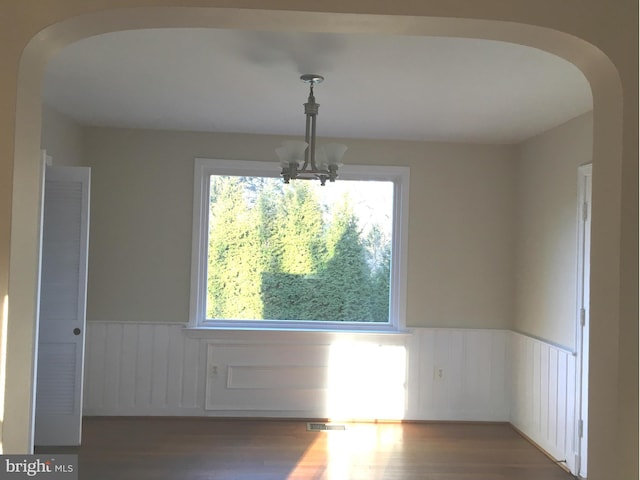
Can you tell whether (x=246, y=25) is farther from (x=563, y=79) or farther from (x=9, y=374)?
(x=563, y=79)

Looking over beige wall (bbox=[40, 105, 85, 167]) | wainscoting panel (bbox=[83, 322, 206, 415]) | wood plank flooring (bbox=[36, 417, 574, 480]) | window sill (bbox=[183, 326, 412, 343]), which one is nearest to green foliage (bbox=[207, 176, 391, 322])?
window sill (bbox=[183, 326, 412, 343])

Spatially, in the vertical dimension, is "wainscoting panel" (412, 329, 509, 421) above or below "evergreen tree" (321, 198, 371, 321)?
below

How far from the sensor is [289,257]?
498cm

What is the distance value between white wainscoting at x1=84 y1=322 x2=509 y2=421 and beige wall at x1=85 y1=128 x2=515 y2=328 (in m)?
0.21

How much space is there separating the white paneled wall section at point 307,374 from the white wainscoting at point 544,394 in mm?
26

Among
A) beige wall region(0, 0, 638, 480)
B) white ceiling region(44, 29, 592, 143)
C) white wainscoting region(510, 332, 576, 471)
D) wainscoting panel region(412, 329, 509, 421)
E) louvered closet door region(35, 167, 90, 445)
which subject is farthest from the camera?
wainscoting panel region(412, 329, 509, 421)

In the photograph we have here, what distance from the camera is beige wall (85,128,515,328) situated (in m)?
4.76

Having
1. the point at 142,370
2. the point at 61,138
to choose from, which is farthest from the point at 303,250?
the point at 61,138

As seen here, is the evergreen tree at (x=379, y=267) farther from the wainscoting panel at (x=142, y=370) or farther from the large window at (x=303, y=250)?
the wainscoting panel at (x=142, y=370)

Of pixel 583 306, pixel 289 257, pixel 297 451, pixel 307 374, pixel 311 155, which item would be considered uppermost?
pixel 311 155

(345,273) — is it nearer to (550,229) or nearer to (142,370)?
(550,229)

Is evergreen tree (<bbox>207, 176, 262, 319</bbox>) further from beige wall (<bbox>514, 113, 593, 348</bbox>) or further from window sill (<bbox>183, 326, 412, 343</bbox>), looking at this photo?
beige wall (<bbox>514, 113, 593, 348</bbox>)

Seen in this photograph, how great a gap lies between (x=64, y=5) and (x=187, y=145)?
3.16 m

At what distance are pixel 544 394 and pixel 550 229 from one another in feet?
4.17
